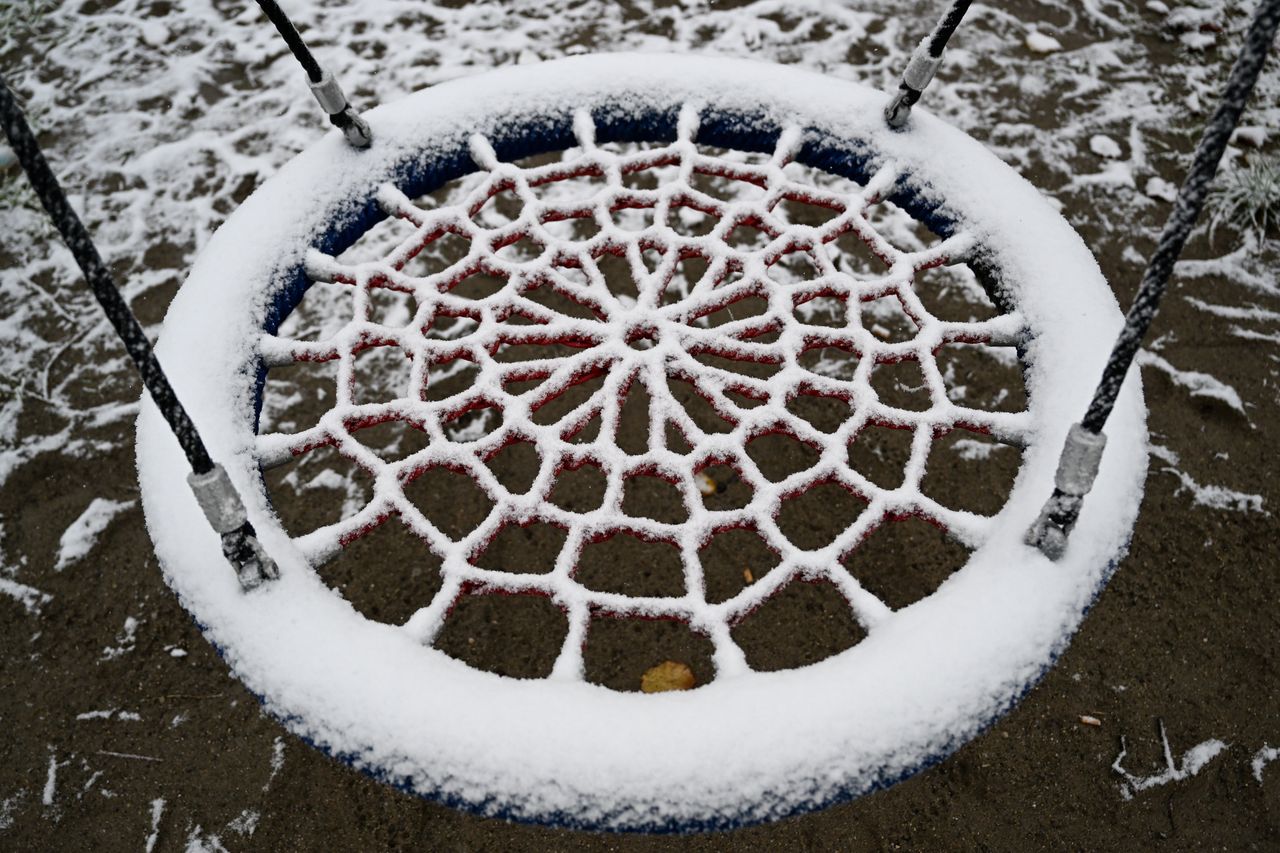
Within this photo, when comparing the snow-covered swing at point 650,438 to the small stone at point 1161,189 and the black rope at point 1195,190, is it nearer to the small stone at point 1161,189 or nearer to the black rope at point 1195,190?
the black rope at point 1195,190

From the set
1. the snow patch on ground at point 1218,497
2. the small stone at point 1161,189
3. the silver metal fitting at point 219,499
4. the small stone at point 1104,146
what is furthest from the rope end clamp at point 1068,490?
the small stone at point 1104,146

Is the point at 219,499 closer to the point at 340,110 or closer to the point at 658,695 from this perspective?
the point at 658,695

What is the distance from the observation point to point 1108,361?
972 millimetres

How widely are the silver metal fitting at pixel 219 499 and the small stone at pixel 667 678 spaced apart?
1130 millimetres

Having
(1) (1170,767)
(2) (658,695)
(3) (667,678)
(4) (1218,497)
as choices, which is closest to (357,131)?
(2) (658,695)

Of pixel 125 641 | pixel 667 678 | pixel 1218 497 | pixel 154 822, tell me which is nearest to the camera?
pixel 154 822

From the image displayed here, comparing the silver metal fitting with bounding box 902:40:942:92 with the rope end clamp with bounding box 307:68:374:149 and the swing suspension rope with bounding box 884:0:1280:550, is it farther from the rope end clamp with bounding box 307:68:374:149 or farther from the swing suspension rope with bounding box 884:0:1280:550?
the rope end clamp with bounding box 307:68:374:149

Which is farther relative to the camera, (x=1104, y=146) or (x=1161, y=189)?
(x=1104, y=146)

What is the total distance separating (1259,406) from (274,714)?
2.56 meters

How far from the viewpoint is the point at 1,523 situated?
2.35 metres

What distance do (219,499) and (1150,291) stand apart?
106 cm

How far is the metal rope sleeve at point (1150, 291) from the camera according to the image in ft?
2.59

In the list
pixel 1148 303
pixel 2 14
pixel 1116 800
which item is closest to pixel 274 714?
pixel 1148 303

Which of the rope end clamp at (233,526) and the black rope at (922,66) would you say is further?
the black rope at (922,66)
